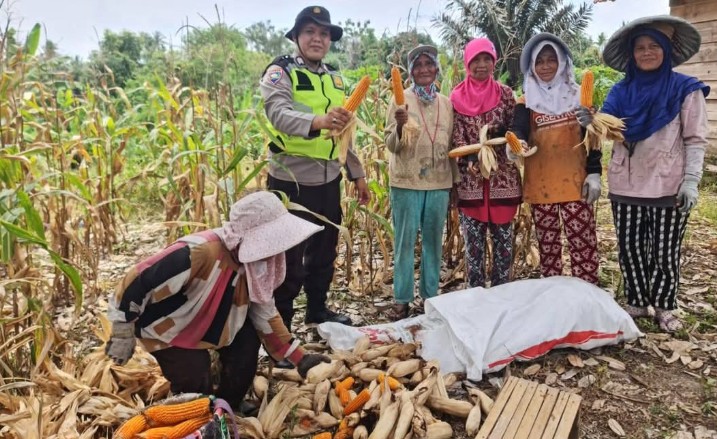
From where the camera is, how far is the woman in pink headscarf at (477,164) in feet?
9.75

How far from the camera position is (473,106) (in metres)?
3.00

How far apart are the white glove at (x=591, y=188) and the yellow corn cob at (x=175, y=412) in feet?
7.42

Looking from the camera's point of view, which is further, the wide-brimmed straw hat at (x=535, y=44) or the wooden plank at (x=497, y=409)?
the wide-brimmed straw hat at (x=535, y=44)

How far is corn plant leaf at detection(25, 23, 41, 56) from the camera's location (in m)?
2.76

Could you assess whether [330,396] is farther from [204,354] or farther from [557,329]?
[557,329]

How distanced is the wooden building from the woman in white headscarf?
194 inches

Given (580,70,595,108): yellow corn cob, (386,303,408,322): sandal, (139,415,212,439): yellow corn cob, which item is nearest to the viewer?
(139,415,212,439): yellow corn cob

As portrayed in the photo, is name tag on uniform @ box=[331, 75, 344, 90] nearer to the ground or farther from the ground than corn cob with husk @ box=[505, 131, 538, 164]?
farther from the ground

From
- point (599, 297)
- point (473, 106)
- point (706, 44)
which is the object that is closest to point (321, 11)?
point (473, 106)

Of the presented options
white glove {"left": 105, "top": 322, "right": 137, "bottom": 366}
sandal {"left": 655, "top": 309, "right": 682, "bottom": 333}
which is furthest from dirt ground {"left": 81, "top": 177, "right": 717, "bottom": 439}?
white glove {"left": 105, "top": 322, "right": 137, "bottom": 366}

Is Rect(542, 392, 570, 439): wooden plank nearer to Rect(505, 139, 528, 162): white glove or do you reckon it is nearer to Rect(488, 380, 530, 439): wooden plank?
Rect(488, 380, 530, 439): wooden plank

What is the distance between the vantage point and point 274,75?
2.66 m

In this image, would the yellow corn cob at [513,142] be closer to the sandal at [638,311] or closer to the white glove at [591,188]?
the white glove at [591,188]

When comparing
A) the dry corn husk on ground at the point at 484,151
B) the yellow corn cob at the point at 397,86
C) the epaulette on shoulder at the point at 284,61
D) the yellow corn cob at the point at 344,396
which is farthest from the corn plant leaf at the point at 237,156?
the dry corn husk on ground at the point at 484,151
